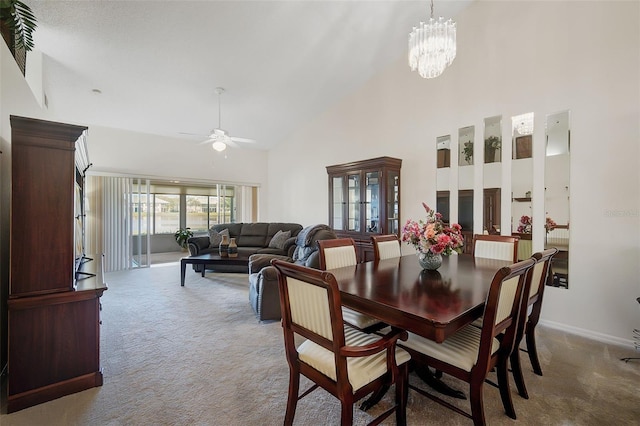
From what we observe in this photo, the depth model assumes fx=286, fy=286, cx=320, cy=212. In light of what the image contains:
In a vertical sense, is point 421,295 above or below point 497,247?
below

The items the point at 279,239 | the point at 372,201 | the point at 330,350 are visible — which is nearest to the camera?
the point at 330,350

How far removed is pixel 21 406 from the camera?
1819 millimetres

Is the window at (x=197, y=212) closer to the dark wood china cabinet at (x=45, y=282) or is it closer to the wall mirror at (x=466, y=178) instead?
the dark wood china cabinet at (x=45, y=282)

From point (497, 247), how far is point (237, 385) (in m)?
2.64

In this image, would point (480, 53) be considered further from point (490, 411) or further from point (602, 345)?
point (490, 411)

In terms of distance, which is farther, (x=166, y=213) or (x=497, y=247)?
(x=166, y=213)

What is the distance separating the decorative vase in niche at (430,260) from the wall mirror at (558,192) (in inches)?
73.2

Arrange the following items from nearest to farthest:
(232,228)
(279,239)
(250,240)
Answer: (279,239) → (250,240) → (232,228)

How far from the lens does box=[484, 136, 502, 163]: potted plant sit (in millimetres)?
A: 3510

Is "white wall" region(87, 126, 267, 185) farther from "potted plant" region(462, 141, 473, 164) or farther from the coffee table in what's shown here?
"potted plant" region(462, 141, 473, 164)

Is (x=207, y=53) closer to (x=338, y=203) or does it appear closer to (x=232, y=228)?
(x=338, y=203)

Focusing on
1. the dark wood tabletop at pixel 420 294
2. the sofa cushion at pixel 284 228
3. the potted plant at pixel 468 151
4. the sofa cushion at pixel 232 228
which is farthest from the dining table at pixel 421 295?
the sofa cushion at pixel 232 228

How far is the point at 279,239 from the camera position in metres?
5.88

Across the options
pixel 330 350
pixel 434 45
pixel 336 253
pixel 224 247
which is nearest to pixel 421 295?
pixel 330 350
